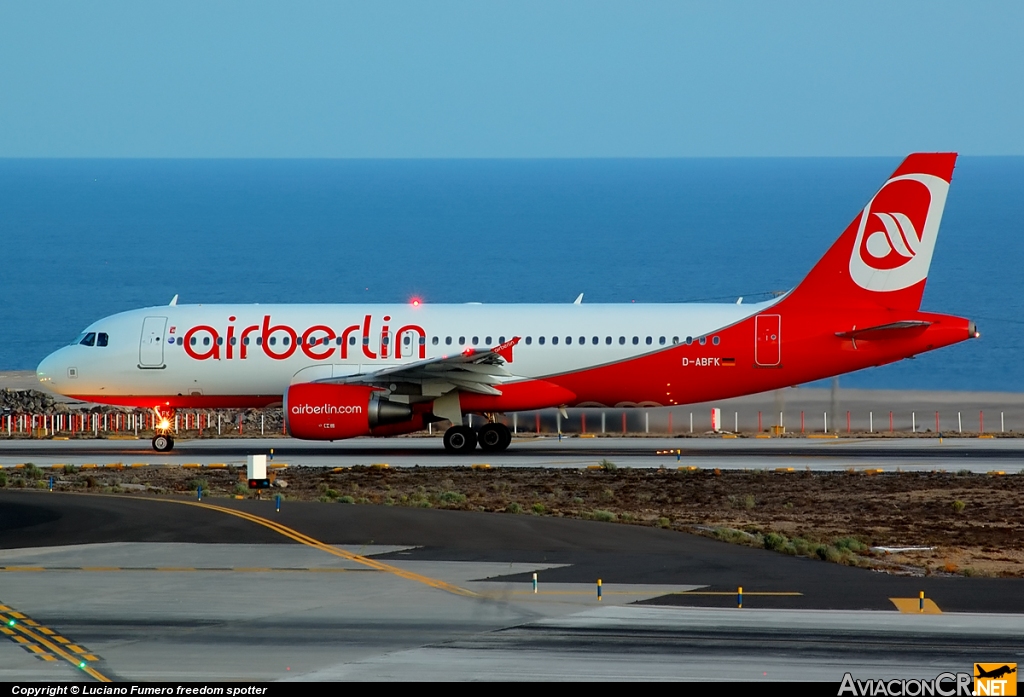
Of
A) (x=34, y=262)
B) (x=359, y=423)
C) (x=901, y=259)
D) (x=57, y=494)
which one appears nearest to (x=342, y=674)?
(x=57, y=494)

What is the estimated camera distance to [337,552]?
883 inches

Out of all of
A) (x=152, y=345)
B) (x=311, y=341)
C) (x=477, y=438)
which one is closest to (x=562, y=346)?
(x=477, y=438)

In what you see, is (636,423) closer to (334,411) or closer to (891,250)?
(891,250)

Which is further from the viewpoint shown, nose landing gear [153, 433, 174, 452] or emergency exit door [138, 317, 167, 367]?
nose landing gear [153, 433, 174, 452]

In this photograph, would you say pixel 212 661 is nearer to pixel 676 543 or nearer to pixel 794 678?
pixel 794 678

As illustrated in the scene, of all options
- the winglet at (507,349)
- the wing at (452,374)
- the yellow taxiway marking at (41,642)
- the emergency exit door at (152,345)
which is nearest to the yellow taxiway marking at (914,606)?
the yellow taxiway marking at (41,642)

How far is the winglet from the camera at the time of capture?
125 feet

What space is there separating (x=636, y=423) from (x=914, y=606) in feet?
103

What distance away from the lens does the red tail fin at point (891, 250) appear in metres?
38.0

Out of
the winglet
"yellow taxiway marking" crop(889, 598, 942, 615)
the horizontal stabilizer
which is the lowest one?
"yellow taxiway marking" crop(889, 598, 942, 615)

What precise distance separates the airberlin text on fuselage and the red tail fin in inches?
389

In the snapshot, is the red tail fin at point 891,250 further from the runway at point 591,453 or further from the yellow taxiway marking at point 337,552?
the yellow taxiway marking at point 337,552

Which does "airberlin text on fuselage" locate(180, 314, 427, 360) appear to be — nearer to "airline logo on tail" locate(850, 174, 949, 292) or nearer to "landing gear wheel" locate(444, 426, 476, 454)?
"landing gear wheel" locate(444, 426, 476, 454)

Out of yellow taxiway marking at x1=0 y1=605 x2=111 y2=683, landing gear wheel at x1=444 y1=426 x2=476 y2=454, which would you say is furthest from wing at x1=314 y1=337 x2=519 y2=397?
yellow taxiway marking at x1=0 y1=605 x2=111 y2=683
